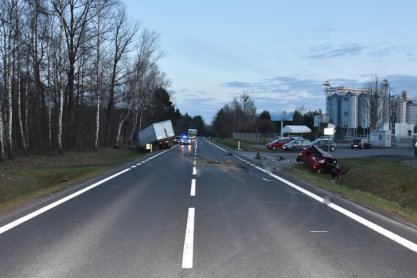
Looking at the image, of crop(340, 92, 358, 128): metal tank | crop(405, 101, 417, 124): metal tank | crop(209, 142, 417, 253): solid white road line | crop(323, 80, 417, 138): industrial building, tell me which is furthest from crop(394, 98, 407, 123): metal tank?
crop(209, 142, 417, 253): solid white road line

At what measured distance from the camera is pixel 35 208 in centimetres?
1121

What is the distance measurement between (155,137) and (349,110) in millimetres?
82297

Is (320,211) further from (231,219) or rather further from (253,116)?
(253,116)

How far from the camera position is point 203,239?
25.4 ft

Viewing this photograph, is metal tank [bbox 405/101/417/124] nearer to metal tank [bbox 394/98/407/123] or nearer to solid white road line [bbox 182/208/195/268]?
metal tank [bbox 394/98/407/123]

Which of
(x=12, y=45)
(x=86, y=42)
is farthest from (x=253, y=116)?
(x=12, y=45)

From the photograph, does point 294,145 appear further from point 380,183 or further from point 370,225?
point 370,225

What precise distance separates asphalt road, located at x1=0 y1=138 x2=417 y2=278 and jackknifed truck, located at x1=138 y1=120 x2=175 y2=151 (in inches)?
1714

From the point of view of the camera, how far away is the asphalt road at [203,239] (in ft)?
19.6

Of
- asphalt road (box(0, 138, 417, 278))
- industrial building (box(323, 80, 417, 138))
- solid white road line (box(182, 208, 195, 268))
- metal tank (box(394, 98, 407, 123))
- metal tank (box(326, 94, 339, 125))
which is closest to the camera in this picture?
asphalt road (box(0, 138, 417, 278))

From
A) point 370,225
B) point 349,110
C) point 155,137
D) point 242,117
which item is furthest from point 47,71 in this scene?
point 242,117

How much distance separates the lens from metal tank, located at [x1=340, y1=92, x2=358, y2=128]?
12530cm

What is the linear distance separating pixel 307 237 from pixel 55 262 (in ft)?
13.4

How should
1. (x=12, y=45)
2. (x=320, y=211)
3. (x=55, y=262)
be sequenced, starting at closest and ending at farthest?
1. (x=55, y=262)
2. (x=320, y=211)
3. (x=12, y=45)
